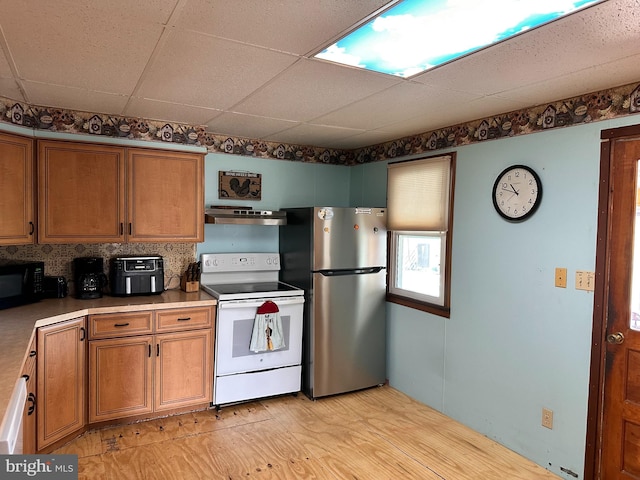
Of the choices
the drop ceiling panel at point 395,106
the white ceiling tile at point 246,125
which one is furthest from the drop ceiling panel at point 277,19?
the white ceiling tile at point 246,125

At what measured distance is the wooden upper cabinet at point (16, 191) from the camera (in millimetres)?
2762

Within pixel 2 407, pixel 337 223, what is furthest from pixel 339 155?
pixel 2 407

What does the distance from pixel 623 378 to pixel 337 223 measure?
2.21 m

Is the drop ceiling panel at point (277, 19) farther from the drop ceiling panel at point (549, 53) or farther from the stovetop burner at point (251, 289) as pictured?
the stovetop burner at point (251, 289)

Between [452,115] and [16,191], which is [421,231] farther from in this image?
[16,191]

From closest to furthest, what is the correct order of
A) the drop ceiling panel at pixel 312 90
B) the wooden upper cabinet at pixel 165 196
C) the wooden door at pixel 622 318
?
1. the drop ceiling panel at pixel 312 90
2. the wooden door at pixel 622 318
3. the wooden upper cabinet at pixel 165 196

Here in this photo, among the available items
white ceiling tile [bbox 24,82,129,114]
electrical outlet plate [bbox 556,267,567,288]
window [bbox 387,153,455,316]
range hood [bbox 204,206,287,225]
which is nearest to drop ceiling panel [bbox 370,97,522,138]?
window [bbox 387,153,455,316]

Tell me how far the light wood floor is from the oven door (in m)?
0.35

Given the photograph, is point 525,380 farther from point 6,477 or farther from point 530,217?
point 6,477

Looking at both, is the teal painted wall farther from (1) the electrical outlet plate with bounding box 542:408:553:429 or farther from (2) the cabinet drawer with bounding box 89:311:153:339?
(2) the cabinet drawer with bounding box 89:311:153:339

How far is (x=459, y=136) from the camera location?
327 centimetres

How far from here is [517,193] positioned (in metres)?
2.83

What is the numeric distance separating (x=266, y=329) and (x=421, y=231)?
4.91 ft

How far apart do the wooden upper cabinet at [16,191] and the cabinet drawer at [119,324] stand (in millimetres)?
712
